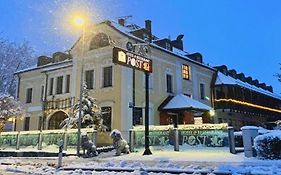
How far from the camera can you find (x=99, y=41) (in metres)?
29.0

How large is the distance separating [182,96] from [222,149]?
1450 cm

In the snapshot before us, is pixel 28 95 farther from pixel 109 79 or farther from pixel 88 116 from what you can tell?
pixel 88 116

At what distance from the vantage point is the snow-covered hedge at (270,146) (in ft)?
41.2

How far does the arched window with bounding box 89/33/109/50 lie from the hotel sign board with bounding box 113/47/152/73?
1180cm

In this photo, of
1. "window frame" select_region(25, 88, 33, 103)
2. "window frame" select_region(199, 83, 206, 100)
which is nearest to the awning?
"window frame" select_region(199, 83, 206, 100)

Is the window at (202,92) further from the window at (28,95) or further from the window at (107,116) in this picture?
the window at (28,95)

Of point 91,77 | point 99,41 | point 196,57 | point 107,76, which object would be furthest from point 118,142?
point 196,57

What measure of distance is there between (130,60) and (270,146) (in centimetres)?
737

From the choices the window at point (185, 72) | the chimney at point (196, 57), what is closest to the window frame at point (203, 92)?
the window at point (185, 72)

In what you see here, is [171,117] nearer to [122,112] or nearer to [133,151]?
[122,112]

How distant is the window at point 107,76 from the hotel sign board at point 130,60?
10884 mm

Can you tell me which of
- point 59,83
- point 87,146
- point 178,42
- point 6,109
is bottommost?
point 87,146

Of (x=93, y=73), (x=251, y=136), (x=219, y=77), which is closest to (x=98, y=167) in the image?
(x=251, y=136)

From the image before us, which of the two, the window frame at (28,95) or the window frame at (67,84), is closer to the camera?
the window frame at (67,84)
